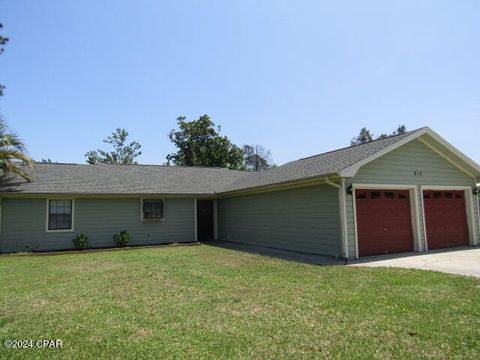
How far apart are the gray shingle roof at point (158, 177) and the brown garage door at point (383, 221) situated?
1.50m

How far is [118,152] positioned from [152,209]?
33.2 meters

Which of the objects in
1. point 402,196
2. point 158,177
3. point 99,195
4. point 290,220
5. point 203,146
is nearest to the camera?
point 402,196

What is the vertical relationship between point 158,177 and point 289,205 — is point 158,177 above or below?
above

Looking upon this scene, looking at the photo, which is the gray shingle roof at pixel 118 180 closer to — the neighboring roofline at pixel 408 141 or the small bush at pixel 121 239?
the small bush at pixel 121 239

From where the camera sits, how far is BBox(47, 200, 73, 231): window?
47.0 ft

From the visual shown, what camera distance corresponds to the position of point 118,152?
152ft

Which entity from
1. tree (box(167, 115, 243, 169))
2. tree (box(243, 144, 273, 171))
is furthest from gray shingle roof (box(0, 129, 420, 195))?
tree (box(243, 144, 273, 171))

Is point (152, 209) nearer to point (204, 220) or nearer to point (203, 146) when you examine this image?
point (204, 220)

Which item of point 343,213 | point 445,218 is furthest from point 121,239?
point 445,218

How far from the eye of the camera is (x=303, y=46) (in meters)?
12.3

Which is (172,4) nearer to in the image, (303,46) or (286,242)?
(303,46)

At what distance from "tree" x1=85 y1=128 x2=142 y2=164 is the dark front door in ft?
98.8

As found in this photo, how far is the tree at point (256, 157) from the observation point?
58.8m

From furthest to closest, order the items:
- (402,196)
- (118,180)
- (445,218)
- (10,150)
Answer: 1. (118,180)
2. (10,150)
3. (445,218)
4. (402,196)
